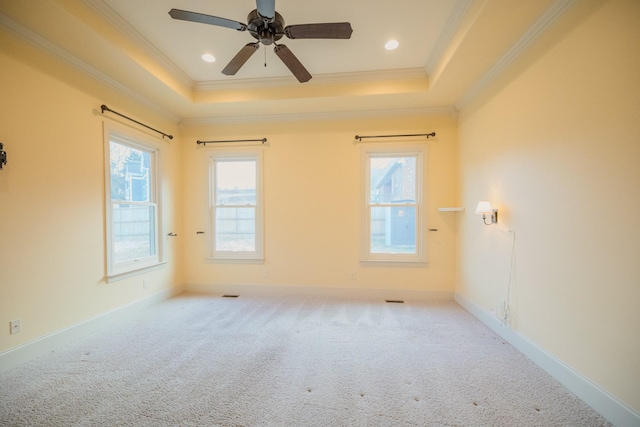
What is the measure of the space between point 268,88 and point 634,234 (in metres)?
3.52

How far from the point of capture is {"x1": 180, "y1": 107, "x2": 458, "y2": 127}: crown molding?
3.31m

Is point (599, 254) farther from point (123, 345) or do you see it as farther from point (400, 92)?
point (123, 345)

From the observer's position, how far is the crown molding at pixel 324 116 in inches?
130

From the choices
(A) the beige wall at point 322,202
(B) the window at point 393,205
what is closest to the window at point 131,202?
(A) the beige wall at point 322,202

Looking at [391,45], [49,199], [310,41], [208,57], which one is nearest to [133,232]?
[49,199]

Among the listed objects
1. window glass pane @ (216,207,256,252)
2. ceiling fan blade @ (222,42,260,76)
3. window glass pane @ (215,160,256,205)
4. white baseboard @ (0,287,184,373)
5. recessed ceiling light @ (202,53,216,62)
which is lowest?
white baseboard @ (0,287,184,373)

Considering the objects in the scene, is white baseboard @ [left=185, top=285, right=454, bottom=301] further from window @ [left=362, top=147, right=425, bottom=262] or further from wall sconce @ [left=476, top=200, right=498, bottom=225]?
wall sconce @ [left=476, top=200, right=498, bottom=225]

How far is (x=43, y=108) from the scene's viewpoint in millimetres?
2025

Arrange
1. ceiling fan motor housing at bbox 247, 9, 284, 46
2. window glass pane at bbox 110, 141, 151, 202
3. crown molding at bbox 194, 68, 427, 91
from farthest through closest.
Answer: crown molding at bbox 194, 68, 427, 91 → window glass pane at bbox 110, 141, 151, 202 → ceiling fan motor housing at bbox 247, 9, 284, 46

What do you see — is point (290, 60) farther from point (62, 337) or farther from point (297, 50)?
point (62, 337)

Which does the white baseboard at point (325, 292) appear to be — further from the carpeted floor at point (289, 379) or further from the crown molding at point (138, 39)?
the crown molding at point (138, 39)

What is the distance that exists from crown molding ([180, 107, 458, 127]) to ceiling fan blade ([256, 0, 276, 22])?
1.90 metres

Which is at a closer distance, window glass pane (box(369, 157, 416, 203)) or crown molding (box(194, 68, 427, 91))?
crown molding (box(194, 68, 427, 91))

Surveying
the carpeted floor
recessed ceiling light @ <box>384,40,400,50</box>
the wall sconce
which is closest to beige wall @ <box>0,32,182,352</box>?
the carpeted floor
